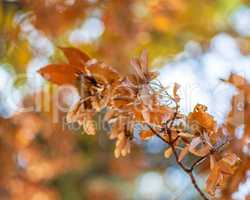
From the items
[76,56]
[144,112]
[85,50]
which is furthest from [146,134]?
[85,50]

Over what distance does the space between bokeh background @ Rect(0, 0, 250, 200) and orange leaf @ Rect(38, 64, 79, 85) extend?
74 cm

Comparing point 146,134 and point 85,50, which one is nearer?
point 146,134

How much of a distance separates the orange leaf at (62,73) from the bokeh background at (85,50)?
736 mm

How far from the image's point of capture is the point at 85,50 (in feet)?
7.84

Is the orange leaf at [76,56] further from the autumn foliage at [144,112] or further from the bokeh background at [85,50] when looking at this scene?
the bokeh background at [85,50]

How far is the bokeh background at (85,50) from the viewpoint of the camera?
1879 millimetres

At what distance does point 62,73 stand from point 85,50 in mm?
1485

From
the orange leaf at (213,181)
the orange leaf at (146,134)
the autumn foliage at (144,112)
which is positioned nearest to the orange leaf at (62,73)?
the autumn foliage at (144,112)

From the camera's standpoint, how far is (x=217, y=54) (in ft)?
8.59

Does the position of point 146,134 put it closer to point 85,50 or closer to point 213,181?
point 213,181

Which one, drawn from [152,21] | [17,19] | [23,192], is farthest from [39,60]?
[23,192]

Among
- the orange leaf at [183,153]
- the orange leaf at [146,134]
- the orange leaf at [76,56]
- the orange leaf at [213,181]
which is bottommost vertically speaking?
the orange leaf at [213,181]

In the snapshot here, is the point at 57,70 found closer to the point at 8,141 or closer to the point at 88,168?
the point at 8,141

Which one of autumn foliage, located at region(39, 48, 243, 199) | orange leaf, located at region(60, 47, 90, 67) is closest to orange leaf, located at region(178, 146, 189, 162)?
autumn foliage, located at region(39, 48, 243, 199)
